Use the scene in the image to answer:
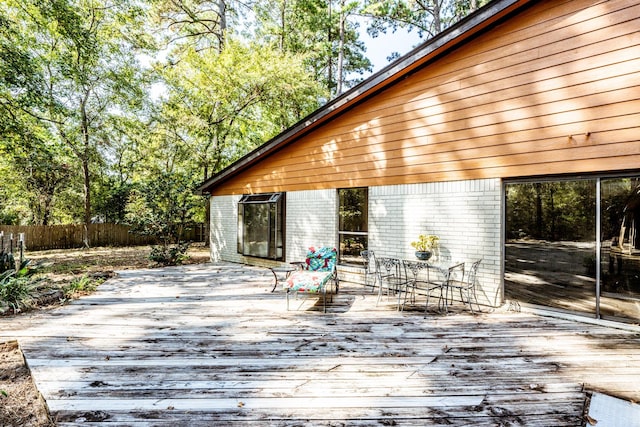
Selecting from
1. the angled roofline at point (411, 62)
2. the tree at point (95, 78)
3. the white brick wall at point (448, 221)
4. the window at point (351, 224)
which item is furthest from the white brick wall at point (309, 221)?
the tree at point (95, 78)

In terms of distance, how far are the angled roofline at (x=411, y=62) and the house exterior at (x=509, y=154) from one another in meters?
0.03

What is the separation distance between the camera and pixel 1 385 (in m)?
2.99

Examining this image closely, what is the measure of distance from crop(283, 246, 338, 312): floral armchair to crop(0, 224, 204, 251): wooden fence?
11.6 m

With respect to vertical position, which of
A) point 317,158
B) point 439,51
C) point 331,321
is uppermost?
point 439,51

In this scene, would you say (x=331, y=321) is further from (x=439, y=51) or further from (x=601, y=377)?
(x=439, y=51)

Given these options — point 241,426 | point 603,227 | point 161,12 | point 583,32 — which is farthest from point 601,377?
point 161,12

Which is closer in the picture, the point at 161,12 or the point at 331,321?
the point at 331,321

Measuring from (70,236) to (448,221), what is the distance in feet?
55.6

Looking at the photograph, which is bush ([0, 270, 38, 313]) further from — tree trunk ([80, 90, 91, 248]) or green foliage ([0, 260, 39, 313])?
tree trunk ([80, 90, 91, 248])

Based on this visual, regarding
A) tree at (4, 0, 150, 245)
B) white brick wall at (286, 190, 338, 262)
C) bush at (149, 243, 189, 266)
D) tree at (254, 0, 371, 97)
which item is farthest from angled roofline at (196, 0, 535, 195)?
tree at (4, 0, 150, 245)

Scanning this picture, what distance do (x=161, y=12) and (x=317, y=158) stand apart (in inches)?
526

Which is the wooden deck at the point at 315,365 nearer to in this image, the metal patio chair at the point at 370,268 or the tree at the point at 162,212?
the metal patio chair at the point at 370,268

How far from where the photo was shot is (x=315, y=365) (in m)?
3.28

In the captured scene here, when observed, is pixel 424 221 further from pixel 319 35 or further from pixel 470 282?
pixel 319 35
